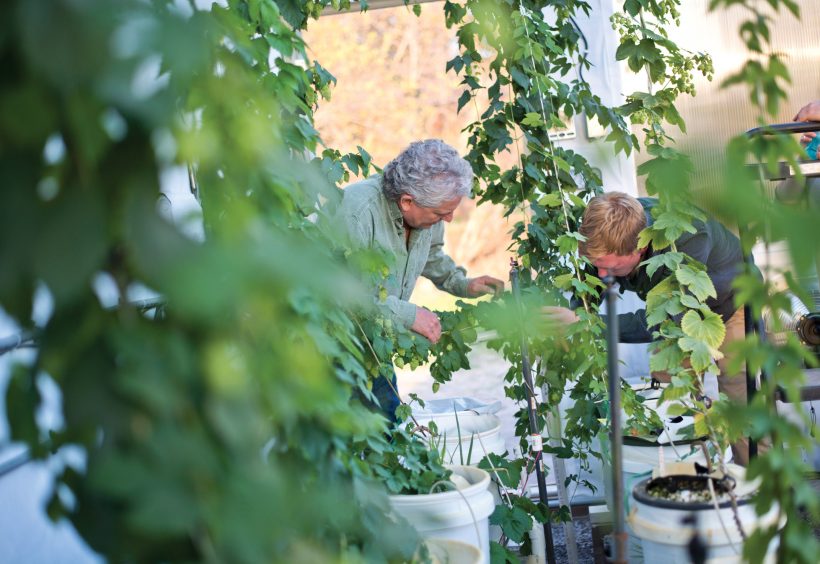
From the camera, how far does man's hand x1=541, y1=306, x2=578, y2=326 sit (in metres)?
2.59

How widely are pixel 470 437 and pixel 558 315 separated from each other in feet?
1.46

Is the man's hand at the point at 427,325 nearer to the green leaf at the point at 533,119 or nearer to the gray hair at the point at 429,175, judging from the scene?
the gray hair at the point at 429,175

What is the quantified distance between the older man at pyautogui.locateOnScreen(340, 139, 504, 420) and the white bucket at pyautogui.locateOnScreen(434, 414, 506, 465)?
27 cm

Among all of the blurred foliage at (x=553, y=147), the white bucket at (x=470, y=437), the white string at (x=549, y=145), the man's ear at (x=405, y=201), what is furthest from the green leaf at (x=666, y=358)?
the man's ear at (x=405, y=201)

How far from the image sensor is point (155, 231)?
45 centimetres

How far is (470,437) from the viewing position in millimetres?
2512

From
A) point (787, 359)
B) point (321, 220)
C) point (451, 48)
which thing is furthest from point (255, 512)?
point (451, 48)

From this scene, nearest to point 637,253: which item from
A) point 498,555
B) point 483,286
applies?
point 483,286

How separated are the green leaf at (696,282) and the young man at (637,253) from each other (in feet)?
1.45

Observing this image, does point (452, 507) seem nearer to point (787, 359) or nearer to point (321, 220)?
point (321, 220)

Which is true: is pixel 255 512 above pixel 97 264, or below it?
below

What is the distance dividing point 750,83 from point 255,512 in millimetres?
734

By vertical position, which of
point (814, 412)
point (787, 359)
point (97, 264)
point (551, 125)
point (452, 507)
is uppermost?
point (551, 125)

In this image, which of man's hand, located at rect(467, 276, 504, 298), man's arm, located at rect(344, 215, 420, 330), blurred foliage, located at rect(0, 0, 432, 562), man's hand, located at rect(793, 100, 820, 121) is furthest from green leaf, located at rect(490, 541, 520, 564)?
man's hand, located at rect(793, 100, 820, 121)
